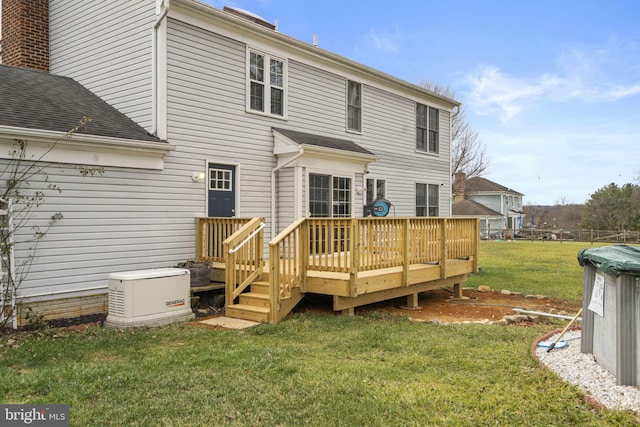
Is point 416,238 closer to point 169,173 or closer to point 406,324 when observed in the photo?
point 406,324

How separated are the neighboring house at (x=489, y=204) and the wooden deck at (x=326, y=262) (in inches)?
1292

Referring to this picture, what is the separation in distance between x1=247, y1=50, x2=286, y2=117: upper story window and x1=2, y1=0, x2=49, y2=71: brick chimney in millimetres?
5337

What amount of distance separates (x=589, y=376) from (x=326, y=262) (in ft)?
13.0

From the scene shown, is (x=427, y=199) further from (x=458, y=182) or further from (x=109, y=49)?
(x=458, y=182)

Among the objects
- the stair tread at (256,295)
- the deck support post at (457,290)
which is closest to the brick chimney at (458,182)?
the deck support post at (457,290)

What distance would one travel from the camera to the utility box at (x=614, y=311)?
3.52 metres

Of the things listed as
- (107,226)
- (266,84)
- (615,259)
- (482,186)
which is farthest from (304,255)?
(482,186)

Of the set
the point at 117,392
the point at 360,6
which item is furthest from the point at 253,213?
the point at 360,6

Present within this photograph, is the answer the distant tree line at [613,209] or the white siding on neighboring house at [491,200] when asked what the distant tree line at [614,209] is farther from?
the white siding on neighboring house at [491,200]

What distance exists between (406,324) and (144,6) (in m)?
7.55

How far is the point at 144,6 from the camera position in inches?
342

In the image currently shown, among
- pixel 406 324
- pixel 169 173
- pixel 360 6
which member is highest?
pixel 360 6

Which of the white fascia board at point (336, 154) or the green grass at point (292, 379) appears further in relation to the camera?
the white fascia board at point (336, 154)
